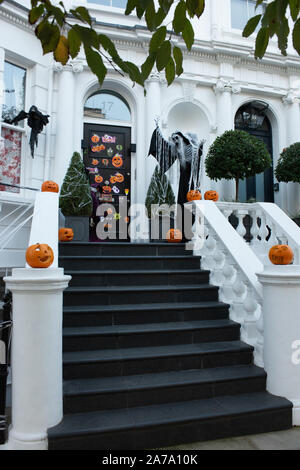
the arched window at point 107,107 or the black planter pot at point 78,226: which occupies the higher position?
the arched window at point 107,107

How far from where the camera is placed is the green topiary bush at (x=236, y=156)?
6438mm

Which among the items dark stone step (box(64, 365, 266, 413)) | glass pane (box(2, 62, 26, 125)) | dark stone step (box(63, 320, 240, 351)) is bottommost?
dark stone step (box(64, 365, 266, 413))

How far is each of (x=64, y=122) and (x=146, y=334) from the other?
16.6 feet

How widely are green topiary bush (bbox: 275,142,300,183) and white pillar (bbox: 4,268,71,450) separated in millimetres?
6363

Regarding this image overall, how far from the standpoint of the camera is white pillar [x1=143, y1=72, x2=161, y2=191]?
284 inches

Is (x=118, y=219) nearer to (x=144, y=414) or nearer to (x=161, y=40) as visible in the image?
(x=144, y=414)

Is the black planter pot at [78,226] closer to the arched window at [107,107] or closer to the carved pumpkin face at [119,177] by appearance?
the carved pumpkin face at [119,177]

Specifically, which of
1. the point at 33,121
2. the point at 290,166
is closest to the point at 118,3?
the point at 33,121

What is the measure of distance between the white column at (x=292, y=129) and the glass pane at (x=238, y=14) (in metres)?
2.14

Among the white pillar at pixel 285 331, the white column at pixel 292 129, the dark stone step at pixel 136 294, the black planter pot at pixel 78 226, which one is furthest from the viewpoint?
the white column at pixel 292 129

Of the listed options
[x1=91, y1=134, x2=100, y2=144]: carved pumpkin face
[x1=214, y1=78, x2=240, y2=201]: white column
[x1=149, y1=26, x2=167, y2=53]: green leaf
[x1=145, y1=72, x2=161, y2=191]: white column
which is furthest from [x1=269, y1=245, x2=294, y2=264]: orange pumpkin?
[x1=91, y1=134, x2=100, y2=144]: carved pumpkin face

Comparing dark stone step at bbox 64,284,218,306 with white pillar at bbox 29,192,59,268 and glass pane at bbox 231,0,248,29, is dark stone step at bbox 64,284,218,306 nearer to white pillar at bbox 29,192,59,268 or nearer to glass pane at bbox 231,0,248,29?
white pillar at bbox 29,192,59,268

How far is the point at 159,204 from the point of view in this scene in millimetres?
6383

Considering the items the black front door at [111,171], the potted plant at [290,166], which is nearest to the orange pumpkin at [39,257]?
the black front door at [111,171]
